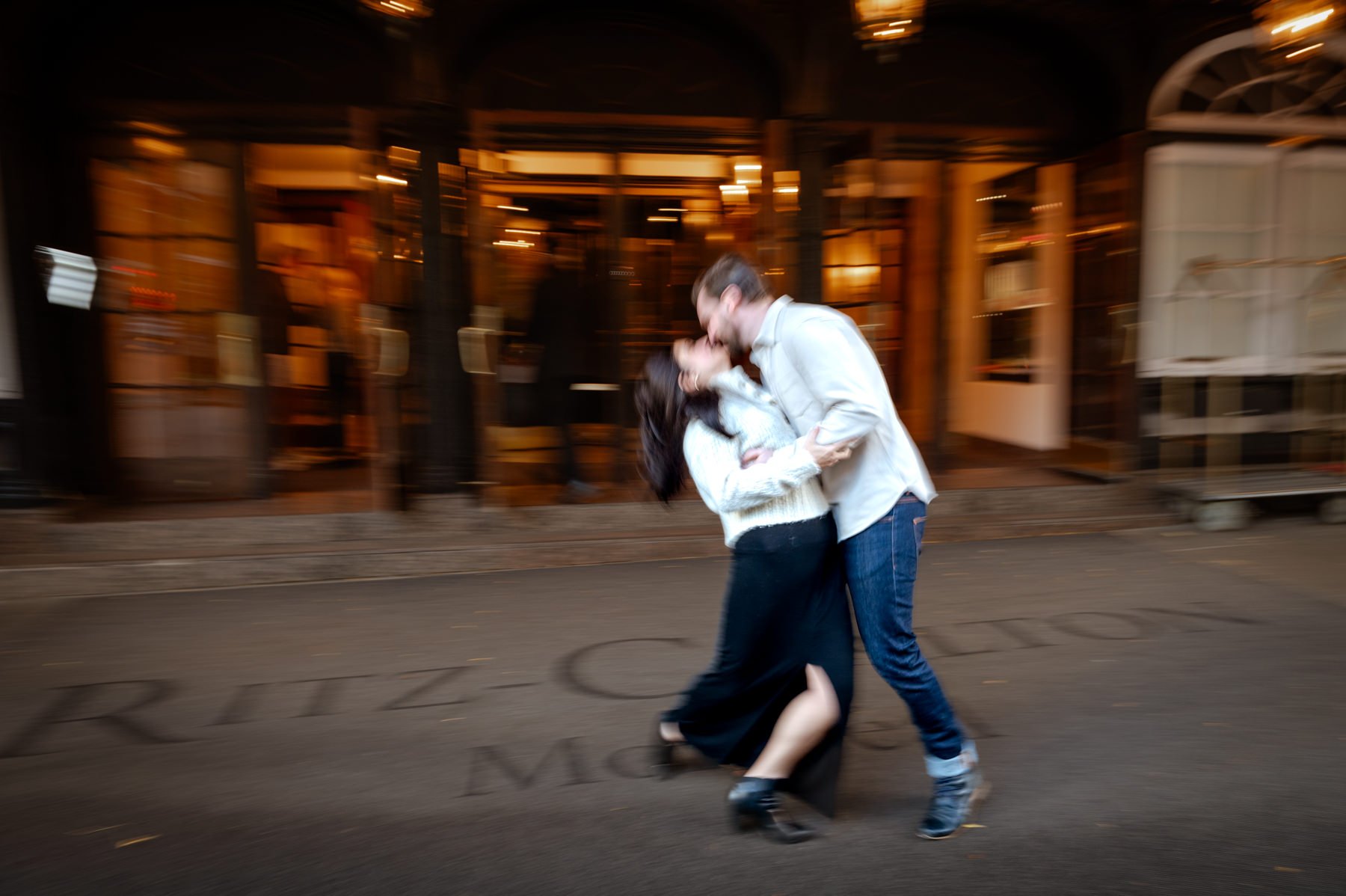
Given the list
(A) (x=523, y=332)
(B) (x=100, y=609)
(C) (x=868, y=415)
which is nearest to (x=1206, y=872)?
(C) (x=868, y=415)

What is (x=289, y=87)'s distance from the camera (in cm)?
641

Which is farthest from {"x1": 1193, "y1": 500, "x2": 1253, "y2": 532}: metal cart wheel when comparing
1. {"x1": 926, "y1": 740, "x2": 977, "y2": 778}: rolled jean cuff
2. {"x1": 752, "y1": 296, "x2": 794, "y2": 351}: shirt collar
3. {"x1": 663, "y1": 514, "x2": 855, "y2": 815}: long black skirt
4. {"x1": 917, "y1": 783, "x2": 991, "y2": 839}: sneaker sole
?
{"x1": 752, "y1": 296, "x2": 794, "y2": 351}: shirt collar

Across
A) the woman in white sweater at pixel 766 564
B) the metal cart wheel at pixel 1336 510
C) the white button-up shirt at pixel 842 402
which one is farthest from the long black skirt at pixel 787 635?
the metal cart wheel at pixel 1336 510

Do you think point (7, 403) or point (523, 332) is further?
point (523, 332)

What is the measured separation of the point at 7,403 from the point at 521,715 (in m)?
4.45

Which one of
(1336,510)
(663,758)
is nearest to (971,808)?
(663,758)

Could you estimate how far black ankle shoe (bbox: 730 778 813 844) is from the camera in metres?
2.83

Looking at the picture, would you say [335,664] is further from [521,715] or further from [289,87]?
[289,87]

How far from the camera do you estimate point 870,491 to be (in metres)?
2.75

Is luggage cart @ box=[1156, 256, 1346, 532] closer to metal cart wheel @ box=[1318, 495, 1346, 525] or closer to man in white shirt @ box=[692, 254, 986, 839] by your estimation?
metal cart wheel @ box=[1318, 495, 1346, 525]

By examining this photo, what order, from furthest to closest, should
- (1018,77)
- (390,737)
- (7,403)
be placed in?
(1018,77), (7,403), (390,737)

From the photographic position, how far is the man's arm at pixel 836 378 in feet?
8.52

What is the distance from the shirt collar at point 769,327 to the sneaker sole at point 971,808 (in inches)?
58.8

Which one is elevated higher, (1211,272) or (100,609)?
(1211,272)
